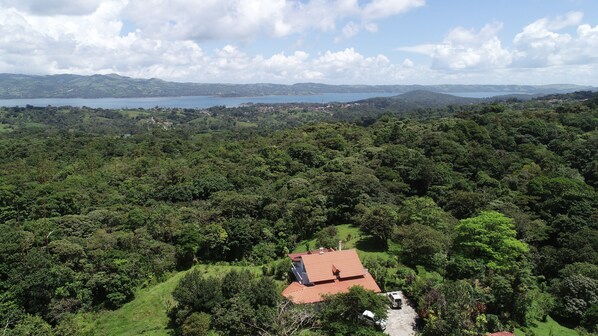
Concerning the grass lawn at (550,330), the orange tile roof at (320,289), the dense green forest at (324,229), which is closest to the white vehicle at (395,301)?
the orange tile roof at (320,289)

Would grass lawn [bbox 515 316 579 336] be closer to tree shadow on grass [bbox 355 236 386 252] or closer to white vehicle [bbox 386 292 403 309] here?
white vehicle [bbox 386 292 403 309]

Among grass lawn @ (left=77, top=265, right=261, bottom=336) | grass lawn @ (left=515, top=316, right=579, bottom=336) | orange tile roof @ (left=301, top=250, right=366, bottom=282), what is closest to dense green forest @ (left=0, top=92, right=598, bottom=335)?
grass lawn @ (left=515, top=316, right=579, bottom=336)

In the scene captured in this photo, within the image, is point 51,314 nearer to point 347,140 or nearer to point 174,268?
point 174,268

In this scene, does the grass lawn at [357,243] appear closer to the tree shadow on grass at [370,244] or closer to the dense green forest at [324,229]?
the tree shadow on grass at [370,244]

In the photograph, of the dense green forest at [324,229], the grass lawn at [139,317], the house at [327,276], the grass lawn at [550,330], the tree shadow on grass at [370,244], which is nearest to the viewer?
the dense green forest at [324,229]

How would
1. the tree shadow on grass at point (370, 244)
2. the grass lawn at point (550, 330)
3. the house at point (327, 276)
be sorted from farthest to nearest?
1. the tree shadow on grass at point (370, 244)
2. the house at point (327, 276)
3. the grass lawn at point (550, 330)

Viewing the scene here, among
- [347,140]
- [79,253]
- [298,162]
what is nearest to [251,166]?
[298,162]

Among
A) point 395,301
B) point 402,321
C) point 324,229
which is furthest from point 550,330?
point 324,229
